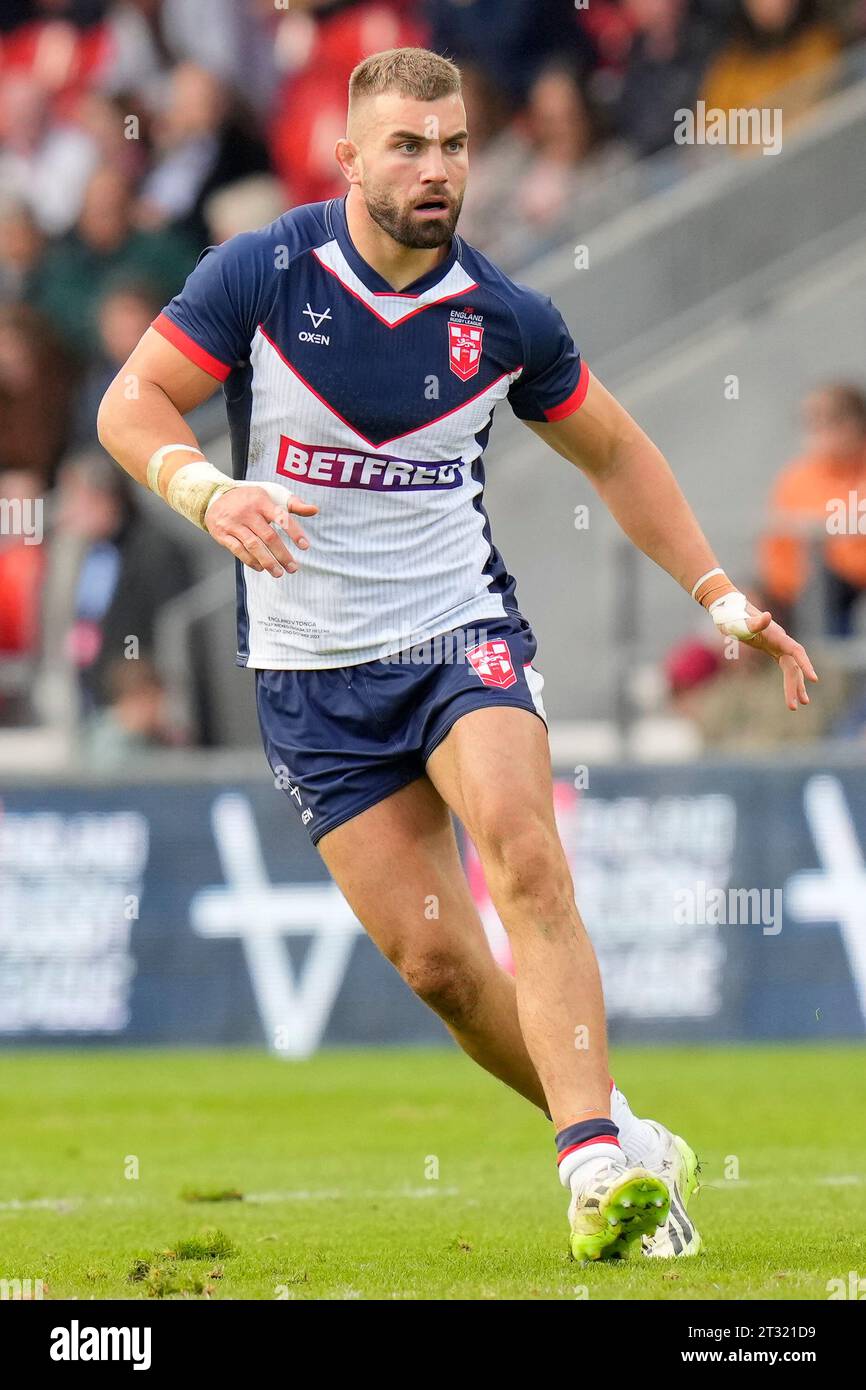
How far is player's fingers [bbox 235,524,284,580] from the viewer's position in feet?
16.0

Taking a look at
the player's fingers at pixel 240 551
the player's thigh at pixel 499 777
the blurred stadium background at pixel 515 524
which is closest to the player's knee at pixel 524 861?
the player's thigh at pixel 499 777

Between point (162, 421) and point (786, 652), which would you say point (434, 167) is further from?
point (786, 652)

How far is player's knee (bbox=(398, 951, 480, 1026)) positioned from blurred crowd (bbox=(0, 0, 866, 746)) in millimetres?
8569

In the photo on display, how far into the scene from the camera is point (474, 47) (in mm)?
16641

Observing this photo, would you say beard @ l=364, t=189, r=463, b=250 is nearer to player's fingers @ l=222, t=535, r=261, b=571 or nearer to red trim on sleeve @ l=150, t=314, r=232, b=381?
red trim on sleeve @ l=150, t=314, r=232, b=381

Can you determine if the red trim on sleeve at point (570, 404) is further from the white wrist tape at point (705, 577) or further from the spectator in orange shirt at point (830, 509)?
the spectator in orange shirt at point (830, 509)

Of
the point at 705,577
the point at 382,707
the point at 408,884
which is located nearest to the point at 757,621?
the point at 705,577

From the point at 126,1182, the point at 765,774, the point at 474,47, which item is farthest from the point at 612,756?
the point at 474,47

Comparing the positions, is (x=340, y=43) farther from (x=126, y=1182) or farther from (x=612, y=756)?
(x=126, y=1182)

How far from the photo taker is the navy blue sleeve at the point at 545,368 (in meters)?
5.86

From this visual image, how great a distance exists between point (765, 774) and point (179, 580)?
3.75 m

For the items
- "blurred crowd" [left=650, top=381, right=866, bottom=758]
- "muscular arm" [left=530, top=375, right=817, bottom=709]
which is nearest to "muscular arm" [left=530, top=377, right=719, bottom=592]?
"muscular arm" [left=530, top=375, right=817, bottom=709]

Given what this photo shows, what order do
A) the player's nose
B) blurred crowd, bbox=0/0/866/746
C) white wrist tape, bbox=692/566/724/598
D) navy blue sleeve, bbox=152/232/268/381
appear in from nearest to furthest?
1. the player's nose
2. navy blue sleeve, bbox=152/232/268/381
3. white wrist tape, bbox=692/566/724/598
4. blurred crowd, bbox=0/0/866/746

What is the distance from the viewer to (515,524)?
14.4 meters
